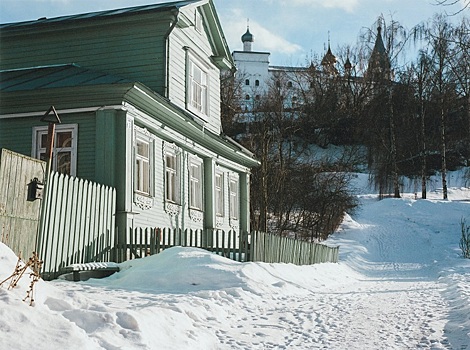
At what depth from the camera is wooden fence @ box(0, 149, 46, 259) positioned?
7.73 metres

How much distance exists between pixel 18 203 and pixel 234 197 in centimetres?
1512

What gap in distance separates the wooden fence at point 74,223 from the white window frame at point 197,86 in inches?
251

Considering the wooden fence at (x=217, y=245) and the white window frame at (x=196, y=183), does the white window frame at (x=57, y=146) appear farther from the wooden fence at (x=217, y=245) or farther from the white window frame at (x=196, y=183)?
the white window frame at (x=196, y=183)

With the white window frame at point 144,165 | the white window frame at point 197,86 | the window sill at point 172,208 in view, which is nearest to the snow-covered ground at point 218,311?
the white window frame at point 144,165

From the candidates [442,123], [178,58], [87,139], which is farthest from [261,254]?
[442,123]

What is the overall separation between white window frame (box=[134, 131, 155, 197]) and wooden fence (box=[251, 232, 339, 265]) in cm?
329

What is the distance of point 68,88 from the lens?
13.1m

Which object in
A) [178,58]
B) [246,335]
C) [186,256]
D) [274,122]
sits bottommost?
[246,335]

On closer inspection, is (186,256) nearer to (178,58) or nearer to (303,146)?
(178,58)

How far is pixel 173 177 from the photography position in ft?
56.1

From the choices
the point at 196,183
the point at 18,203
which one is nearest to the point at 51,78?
the point at 196,183

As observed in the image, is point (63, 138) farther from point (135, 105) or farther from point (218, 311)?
point (218, 311)

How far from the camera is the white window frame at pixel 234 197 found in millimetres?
22273

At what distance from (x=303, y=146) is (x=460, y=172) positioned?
15.1m
